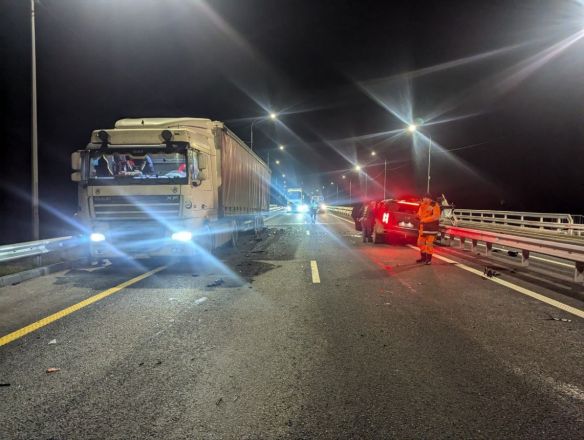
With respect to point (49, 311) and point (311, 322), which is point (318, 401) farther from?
point (49, 311)

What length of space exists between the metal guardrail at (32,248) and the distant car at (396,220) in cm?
1027

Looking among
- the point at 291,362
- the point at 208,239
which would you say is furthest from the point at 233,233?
the point at 291,362

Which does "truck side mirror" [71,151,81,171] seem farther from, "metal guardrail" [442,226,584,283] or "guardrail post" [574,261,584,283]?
"guardrail post" [574,261,584,283]

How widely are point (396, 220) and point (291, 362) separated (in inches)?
475

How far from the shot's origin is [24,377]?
4086mm

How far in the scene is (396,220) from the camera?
15812 millimetres

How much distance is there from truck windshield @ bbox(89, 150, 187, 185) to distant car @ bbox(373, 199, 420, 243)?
8487mm

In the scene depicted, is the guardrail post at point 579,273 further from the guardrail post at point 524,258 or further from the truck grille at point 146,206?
the truck grille at point 146,206

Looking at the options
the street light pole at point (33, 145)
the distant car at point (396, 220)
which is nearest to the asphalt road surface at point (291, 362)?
the street light pole at point (33, 145)

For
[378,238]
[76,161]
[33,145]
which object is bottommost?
[378,238]

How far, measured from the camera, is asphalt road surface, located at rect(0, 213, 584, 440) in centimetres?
324

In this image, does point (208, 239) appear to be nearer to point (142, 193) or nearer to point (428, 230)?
point (142, 193)

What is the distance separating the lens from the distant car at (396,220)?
15641 millimetres

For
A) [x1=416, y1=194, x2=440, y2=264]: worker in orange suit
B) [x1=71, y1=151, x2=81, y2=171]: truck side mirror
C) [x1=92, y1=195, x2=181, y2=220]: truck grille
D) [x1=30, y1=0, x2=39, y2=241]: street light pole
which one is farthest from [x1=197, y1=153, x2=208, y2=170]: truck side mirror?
[x1=416, y1=194, x2=440, y2=264]: worker in orange suit
